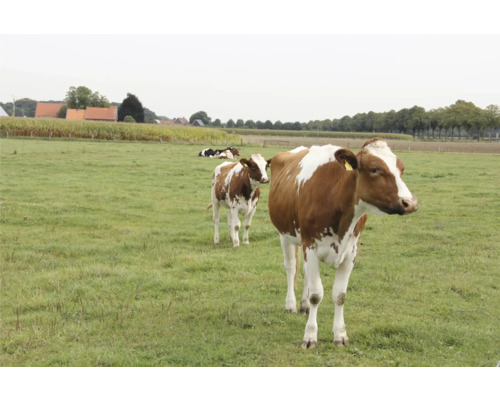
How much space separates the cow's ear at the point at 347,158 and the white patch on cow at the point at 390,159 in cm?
18

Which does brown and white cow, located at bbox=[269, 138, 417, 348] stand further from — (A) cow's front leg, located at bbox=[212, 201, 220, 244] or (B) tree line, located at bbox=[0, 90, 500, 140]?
(B) tree line, located at bbox=[0, 90, 500, 140]

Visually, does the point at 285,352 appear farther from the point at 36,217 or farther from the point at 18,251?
the point at 36,217

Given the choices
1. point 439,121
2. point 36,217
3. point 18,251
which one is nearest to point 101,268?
point 18,251

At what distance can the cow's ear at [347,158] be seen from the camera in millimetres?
4582

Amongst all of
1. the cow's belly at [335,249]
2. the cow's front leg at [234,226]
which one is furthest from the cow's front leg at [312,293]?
the cow's front leg at [234,226]

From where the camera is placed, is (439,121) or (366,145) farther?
(439,121)

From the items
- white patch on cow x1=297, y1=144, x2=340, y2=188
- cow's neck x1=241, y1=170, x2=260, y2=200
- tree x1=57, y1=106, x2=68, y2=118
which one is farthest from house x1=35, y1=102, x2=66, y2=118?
white patch on cow x1=297, y1=144, x2=340, y2=188

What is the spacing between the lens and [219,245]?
10.5 m

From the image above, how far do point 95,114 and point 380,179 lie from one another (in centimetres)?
9932

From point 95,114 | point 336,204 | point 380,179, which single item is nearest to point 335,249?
point 336,204

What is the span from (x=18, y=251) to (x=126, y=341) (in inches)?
197

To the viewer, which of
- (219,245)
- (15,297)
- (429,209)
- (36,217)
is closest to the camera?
(15,297)

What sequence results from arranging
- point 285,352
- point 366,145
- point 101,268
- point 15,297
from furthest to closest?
point 101,268 → point 15,297 → point 285,352 → point 366,145

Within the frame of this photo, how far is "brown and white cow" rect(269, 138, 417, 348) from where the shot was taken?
443 centimetres
